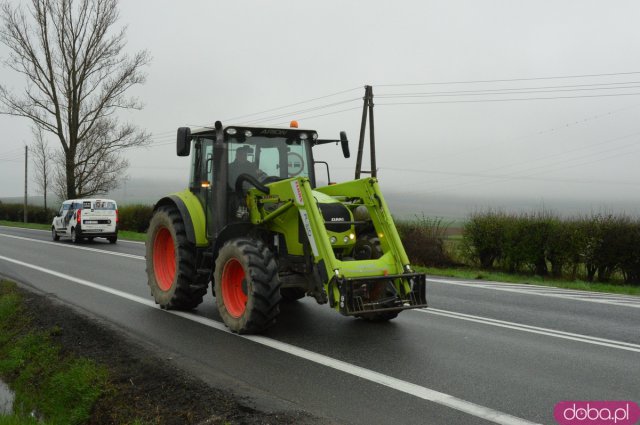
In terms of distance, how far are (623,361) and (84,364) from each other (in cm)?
541

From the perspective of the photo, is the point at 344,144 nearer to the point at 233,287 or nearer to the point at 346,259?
the point at 346,259

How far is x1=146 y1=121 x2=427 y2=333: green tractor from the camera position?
21.9 feet

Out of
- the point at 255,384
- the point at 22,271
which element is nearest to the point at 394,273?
the point at 255,384

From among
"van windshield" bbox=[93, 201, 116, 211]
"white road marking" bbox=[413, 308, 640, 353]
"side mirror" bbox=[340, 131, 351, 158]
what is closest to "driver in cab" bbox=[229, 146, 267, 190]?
"side mirror" bbox=[340, 131, 351, 158]

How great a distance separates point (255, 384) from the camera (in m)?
5.31

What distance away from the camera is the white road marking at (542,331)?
22.3 ft

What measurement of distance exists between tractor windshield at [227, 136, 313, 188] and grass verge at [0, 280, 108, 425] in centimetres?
299

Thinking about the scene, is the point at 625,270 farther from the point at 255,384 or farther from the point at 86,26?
the point at 86,26

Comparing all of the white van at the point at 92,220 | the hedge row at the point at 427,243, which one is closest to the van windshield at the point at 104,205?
the white van at the point at 92,220

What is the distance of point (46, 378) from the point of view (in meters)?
6.10

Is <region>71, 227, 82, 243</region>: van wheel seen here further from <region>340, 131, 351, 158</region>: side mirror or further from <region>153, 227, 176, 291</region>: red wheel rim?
<region>340, 131, 351, 158</region>: side mirror

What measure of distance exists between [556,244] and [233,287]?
13.7 m

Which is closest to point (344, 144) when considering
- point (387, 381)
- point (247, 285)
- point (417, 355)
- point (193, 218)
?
point (193, 218)
